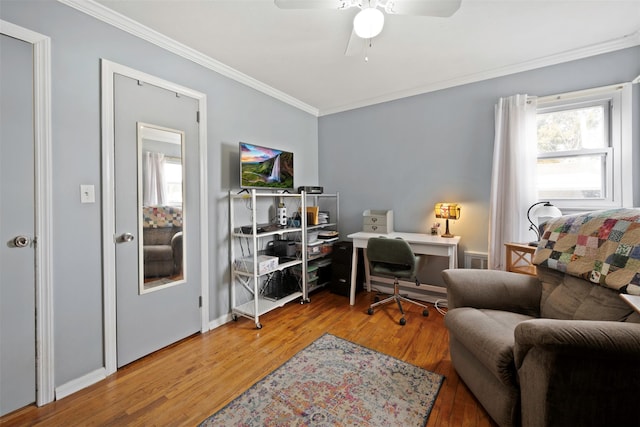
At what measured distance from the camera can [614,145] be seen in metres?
2.20

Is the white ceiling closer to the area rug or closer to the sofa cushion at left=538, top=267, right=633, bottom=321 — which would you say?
the sofa cushion at left=538, top=267, right=633, bottom=321

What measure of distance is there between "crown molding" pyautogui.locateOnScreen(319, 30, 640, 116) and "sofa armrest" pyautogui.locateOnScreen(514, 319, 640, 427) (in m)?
2.33

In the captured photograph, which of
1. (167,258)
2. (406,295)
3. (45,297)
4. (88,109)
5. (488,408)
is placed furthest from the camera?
(406,295)

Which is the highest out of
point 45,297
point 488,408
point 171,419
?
point 45,297

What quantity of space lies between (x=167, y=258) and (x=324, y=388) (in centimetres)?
152

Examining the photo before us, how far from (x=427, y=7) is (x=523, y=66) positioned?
1747mm

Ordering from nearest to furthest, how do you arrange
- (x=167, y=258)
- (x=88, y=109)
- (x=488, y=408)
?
1. (x=488, y=408)
2. (x=88, y=109)
3. (x=167, y=258)

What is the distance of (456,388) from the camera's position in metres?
1.60

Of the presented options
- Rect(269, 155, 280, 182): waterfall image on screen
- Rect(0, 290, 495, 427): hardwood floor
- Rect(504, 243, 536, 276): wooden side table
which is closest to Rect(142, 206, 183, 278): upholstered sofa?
Rect(0, 290, 495, 427): hardwood floor

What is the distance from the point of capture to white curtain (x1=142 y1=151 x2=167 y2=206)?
6.40 ft

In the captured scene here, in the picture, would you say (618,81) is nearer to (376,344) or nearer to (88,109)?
(376,344)

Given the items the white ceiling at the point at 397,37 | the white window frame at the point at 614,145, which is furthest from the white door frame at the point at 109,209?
the white window frame at the point at 614,145

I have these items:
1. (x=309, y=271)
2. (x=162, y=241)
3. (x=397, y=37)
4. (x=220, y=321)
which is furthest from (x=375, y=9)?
(x=220, y=321)

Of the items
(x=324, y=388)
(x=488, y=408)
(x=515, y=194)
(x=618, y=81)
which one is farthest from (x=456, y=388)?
(x=618, y=81)
